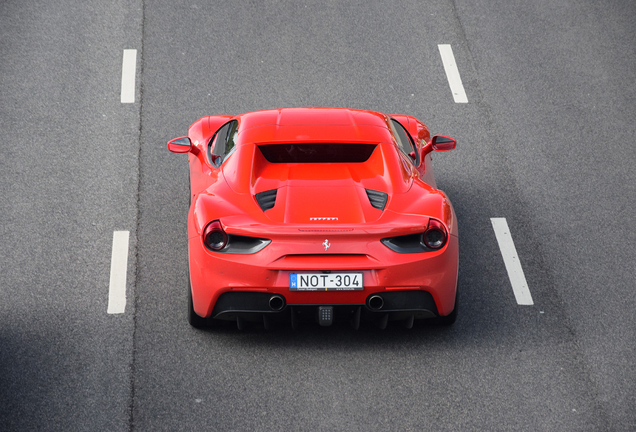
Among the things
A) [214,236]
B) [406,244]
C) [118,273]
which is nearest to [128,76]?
[118,273]

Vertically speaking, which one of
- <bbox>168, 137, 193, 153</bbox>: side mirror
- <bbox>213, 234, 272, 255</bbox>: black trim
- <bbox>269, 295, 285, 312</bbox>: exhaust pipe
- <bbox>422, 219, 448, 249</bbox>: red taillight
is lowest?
<bbox>168, 137, 193, 153</bbox>: side mirror

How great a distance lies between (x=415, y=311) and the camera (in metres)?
5.21

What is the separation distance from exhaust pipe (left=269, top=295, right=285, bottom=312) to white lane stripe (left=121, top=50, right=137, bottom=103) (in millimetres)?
4787

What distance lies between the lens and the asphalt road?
16.8 ft

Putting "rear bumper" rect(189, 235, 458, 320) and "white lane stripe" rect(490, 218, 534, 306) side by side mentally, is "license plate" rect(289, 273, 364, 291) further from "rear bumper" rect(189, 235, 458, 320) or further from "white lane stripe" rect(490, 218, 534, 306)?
"white lane stripe" rect(490, 218, 534, 306)

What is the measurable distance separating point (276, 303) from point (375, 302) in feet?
2.25

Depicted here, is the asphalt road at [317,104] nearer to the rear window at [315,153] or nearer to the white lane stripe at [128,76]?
the white lane stripe at [128,76]

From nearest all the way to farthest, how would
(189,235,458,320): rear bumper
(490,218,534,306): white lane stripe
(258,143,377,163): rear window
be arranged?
(189,235,458,320): rear bumper → (258,143,377,163): rear window → (490,218,534,306): white lane stripe

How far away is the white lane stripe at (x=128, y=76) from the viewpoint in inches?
355

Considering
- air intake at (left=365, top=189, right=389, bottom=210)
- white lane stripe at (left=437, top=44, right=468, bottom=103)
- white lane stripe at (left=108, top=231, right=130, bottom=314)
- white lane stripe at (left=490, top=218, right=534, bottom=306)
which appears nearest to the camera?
air intake at (left=365, top=189, right=389, bottom=210)

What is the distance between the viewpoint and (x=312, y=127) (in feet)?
19.7

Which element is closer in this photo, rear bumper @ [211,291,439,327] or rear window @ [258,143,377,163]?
rear bumper @ [211,291,439,327]

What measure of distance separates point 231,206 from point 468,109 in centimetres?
493

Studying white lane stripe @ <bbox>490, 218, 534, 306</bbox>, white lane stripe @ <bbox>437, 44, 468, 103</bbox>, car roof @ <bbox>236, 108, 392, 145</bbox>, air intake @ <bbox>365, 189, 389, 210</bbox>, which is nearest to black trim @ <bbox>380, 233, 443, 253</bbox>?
air intake @ <bbox>365, 189, 389, 210</bbox>
